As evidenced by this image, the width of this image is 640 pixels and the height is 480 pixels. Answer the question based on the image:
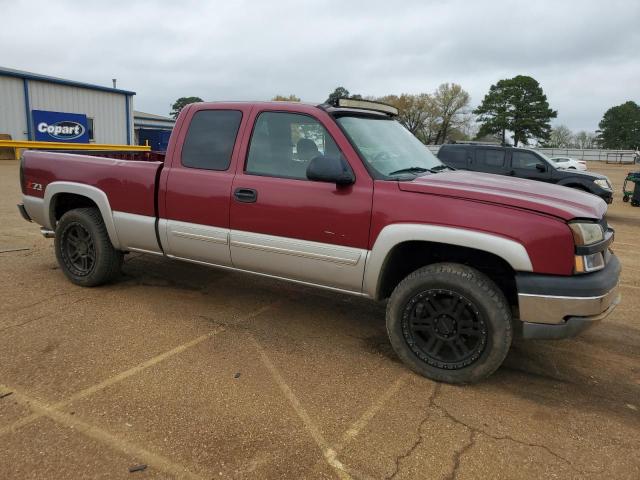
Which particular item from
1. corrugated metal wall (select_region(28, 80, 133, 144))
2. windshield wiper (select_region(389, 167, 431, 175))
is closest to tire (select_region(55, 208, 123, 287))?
windshield wiper (select_region(389, 167, 431, 175))

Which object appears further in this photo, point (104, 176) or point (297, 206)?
point (104, 176)

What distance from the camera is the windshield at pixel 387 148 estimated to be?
370 centimetres

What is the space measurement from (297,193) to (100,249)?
236cm

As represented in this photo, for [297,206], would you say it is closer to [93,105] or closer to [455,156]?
[455,156]

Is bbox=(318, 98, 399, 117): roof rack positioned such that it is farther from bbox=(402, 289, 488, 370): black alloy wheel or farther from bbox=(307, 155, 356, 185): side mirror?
bbox=(402, 289, 488, 370): black alloy wheel

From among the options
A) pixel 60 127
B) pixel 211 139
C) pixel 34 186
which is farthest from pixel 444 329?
pixel 60 127

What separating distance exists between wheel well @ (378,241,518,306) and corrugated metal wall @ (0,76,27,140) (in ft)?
90.8

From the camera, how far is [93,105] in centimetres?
2948

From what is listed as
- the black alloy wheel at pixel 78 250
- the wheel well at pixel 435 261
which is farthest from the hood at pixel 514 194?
the black alloy wheel at pixel 78 250

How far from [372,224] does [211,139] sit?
1742 millimetres

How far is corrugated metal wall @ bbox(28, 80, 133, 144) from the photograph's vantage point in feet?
86.9

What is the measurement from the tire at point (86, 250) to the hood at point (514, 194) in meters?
3.12

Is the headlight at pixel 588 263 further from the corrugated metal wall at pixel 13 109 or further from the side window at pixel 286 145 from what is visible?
the corrugated metal wall at pixel 13 109

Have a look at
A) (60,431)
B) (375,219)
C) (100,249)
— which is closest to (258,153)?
(375,219)
